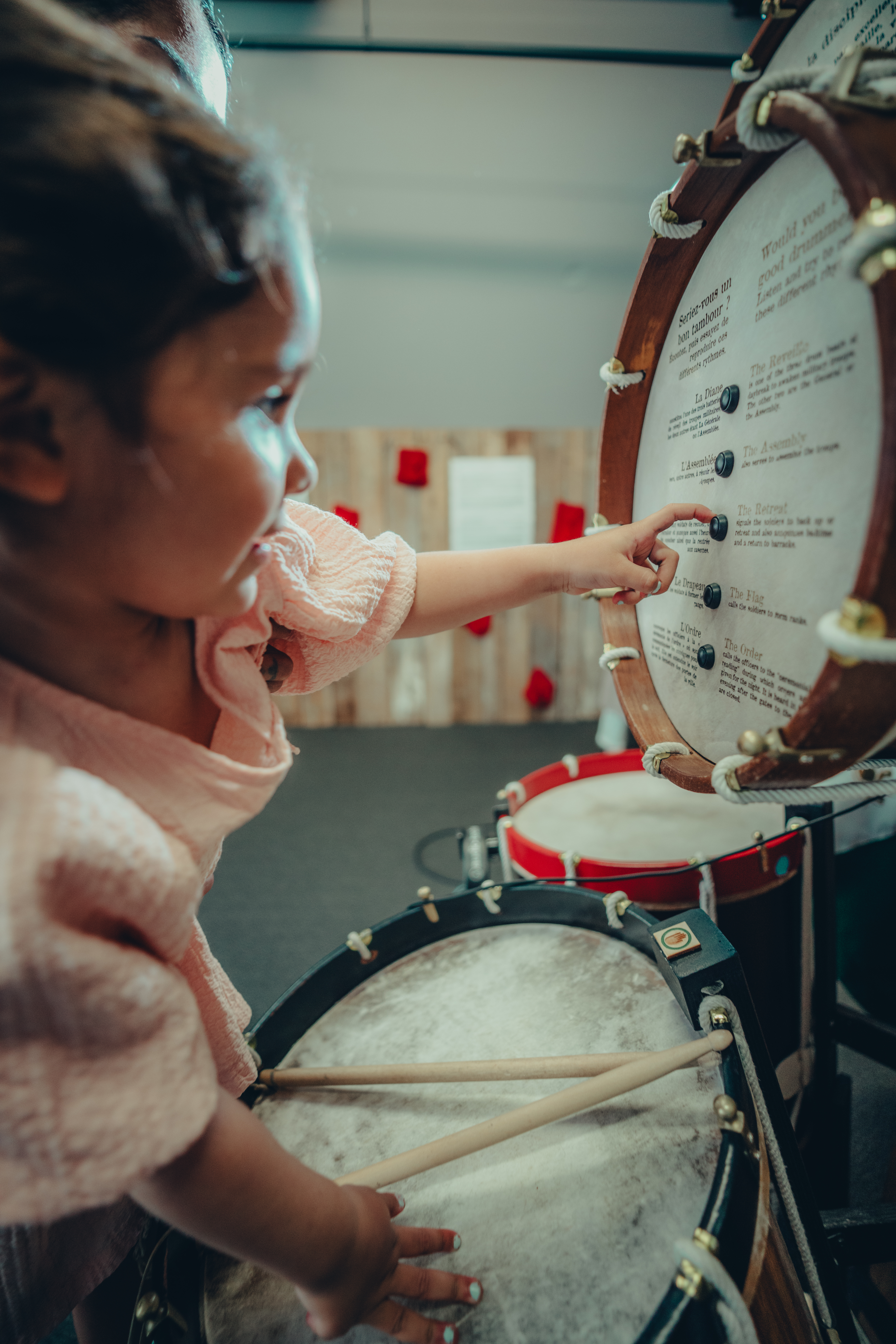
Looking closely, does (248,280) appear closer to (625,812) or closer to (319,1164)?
(319,1164)

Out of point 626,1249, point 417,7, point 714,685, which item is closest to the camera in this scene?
point 626,1249

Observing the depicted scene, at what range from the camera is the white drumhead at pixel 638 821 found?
32.2 inches

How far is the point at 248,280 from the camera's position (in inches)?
13.0

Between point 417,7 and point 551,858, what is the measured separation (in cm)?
330

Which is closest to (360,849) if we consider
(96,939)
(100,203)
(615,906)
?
(615,906)

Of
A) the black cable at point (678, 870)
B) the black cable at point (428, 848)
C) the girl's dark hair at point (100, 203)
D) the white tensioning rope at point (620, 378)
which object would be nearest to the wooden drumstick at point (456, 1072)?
the black cable at point (678, 870)

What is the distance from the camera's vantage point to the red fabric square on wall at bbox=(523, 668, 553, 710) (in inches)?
121

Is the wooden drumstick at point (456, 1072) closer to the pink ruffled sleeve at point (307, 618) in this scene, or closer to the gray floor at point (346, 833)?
the pink ruffled sleeve at point (307, 618)

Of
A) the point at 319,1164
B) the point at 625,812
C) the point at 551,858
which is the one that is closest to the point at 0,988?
the point at 319,1164

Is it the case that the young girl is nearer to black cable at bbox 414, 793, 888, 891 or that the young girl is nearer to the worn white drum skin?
the worn white drum skin

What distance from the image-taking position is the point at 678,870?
0.66m

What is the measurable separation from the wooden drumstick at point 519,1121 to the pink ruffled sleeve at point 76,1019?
17 cm

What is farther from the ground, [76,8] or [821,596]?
[76,8]

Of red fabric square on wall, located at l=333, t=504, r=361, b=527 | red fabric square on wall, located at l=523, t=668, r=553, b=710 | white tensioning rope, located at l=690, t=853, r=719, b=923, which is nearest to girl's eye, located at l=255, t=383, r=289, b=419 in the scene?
white tensioning rope, located at l=690, t=853, r=719, b=923
